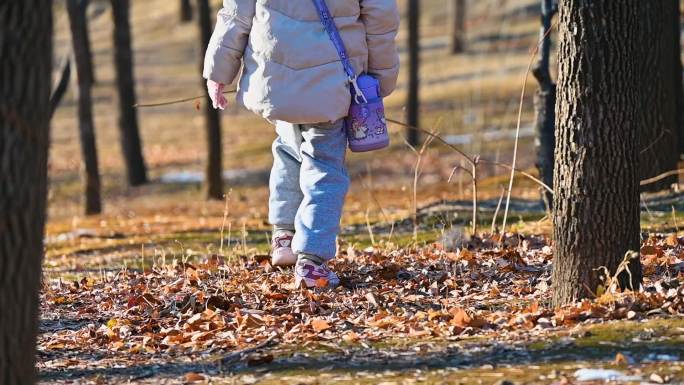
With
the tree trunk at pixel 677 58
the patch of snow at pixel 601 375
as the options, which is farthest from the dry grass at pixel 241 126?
the patch of snow at pixel 601 375

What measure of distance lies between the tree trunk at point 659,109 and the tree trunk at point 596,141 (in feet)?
17.9

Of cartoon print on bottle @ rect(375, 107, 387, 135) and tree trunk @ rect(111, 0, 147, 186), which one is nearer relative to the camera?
cartoon print on bottle @ rect(375, 107, 387, 135)

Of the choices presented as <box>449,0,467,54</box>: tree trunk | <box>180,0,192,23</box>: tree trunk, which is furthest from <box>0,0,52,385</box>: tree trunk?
<box>180,0,192,23</box>: tree trunk

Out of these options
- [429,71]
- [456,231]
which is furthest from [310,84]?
[429,71]

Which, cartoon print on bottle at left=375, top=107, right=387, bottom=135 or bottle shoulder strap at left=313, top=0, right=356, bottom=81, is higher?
bottle shoulder strap at left=313, top=0, right=356, bottom=81

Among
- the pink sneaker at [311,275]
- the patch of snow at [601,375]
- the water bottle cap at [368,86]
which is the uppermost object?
the water bottle cap at [368,86]

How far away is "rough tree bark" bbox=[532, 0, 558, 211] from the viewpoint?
381 inches

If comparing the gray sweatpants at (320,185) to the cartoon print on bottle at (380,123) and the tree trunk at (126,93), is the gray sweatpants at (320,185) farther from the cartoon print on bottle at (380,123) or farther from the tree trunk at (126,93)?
the tree trunk at (126,93)

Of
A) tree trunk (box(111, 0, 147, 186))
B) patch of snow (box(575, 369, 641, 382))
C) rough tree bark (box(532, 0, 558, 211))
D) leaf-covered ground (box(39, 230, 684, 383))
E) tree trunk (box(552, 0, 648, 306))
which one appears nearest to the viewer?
patch of snow (box(575, 369, 641, 382))

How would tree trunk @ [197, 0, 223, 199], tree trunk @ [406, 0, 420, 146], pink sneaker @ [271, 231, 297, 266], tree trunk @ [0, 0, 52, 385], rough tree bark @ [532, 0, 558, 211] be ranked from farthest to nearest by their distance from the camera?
tree trunk @ [406, 0, 420, 146]
tree trunk @ [197, 0, 223, 199]
rough tree bark @ [532, 0, 558, 211]
pink sneaker @ [271, 231, 297, 266]
tree trunk @ [0, 0, 52, 385]

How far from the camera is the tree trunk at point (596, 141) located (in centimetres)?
525

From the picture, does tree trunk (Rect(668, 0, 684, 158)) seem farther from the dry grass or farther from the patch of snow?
the patch of snow

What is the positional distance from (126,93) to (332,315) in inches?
705

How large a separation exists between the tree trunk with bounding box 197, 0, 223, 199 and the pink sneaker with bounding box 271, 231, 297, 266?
11739 mm
